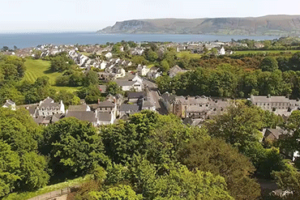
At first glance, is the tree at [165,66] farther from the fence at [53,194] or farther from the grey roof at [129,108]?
the fence at [53,194]

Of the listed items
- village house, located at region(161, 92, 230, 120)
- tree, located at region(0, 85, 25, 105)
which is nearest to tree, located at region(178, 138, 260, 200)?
village house, located at region(161, 92, 230, 120)

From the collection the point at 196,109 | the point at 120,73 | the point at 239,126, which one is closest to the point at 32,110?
the point at 196,109

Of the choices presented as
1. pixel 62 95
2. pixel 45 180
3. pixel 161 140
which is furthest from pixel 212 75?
pixel 45 180

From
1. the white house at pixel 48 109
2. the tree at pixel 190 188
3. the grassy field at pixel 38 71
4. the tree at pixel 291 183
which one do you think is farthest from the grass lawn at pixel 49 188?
the grassy field at pixel 38 71

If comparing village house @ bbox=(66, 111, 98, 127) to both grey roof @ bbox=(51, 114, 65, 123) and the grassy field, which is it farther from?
the grassy field

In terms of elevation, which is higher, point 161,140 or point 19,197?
point 161,140

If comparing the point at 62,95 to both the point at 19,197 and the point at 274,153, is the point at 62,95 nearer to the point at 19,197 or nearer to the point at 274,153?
the point at 19,197

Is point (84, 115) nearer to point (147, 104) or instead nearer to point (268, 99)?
point (147, 104)
